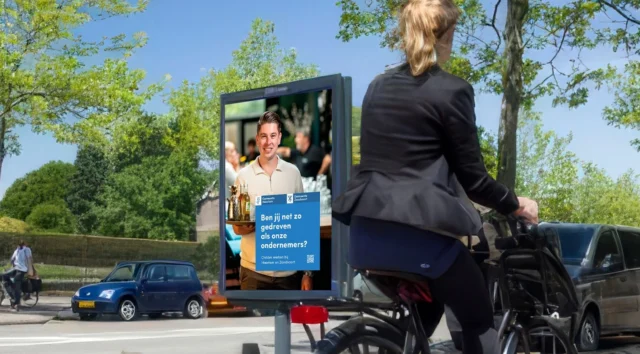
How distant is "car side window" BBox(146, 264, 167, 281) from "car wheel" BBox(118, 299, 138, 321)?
91 centimetres

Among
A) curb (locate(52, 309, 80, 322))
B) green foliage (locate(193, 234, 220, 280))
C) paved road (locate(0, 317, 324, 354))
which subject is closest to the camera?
paved road (locate(0, 317, 324, 354))

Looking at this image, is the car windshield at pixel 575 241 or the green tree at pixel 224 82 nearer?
the car windshield at pixel 575 241

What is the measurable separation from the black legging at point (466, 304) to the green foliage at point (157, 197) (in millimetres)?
65188

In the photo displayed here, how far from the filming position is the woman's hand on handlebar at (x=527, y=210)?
3.54 m

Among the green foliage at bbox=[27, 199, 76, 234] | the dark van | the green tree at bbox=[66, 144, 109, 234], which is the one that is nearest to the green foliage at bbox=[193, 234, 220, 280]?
the green foliage at bbox=[27, 199, 76, 234]

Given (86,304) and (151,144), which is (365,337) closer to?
(86,304)

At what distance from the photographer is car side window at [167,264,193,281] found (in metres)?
29.2

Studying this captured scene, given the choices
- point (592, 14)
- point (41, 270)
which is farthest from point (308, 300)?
point (41, 270)

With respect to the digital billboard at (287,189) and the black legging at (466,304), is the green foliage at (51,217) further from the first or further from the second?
the black legging at (466,304)

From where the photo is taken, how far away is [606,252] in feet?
45.9

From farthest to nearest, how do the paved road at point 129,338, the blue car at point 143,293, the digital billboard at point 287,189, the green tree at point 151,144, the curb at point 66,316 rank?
the green tree at point 151,144 < the curb at point 66,316 < the blue car at point 143,293 < the paved road at point 129,338 < the digital billboard at point 287,189

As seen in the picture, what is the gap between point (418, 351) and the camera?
3.27 meters

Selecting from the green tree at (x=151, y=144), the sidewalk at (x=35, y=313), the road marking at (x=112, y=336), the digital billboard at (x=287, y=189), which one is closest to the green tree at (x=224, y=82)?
the green tree at (x=151, y=144)

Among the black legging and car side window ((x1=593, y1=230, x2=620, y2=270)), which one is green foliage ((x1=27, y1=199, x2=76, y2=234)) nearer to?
car side window ((x1=593, y1=230, x2=620, y2=270))
